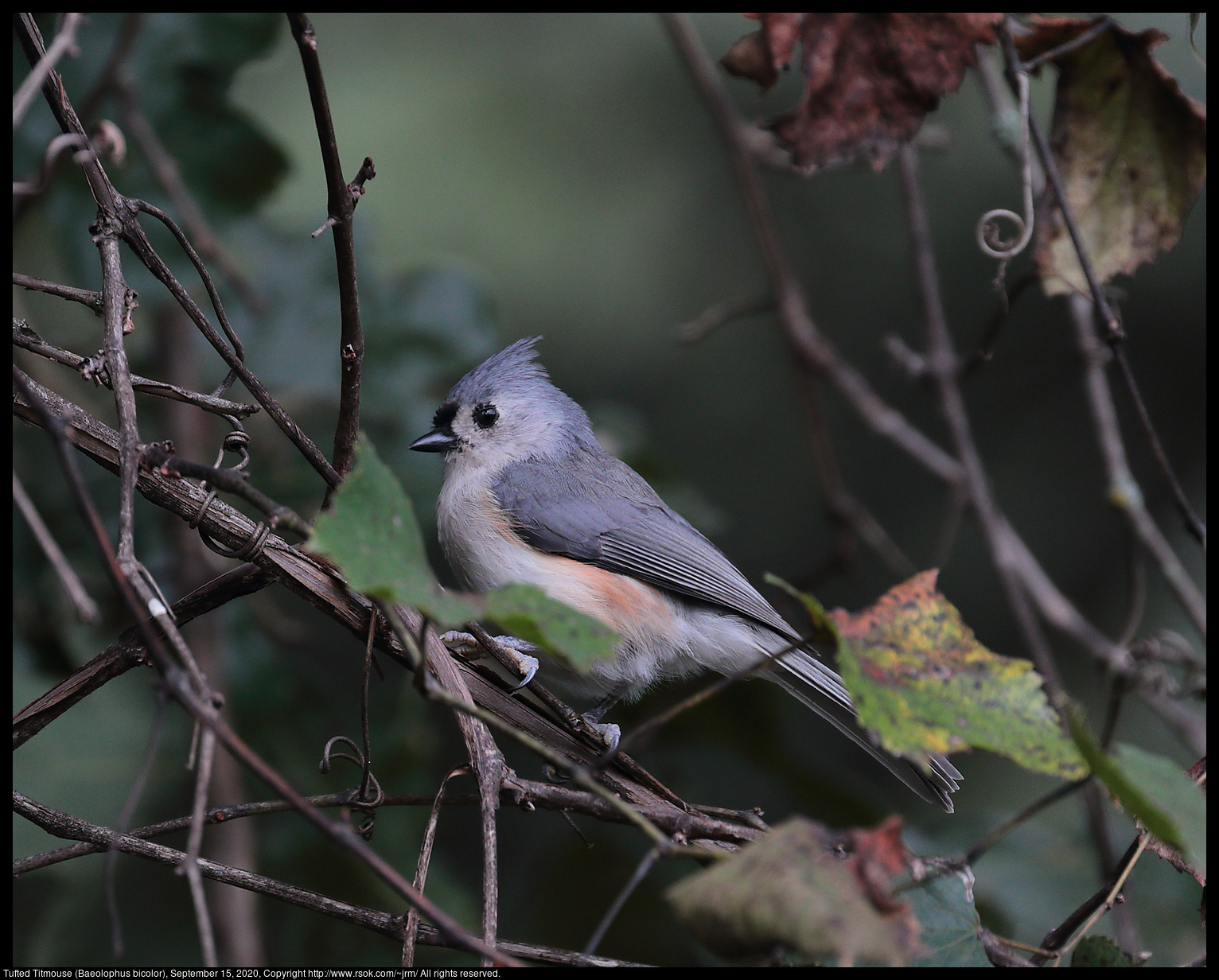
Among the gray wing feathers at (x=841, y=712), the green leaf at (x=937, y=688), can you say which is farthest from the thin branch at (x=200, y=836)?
→ the gray wing feathers at (x=841, y=712)

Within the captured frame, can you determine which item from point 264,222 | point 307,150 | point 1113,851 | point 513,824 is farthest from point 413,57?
point 1113,851

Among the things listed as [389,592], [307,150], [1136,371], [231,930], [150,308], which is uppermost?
[307,150]

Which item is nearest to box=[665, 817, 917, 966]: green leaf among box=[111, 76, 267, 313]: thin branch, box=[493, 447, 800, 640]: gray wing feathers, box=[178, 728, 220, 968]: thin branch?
box=[178, 728, 220, 968]: thin branch

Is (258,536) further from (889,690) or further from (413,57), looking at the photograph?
(413,57)

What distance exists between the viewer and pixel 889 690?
4.02 feet

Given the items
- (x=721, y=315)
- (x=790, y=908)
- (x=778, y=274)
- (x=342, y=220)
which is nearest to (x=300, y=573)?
(x=342, y=220)

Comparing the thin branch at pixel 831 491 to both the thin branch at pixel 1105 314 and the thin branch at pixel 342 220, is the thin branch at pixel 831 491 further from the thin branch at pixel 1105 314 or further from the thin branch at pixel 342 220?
the thin branch at pixel 342 220

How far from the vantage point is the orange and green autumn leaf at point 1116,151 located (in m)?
2.26

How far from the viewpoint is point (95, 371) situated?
4.92 feet

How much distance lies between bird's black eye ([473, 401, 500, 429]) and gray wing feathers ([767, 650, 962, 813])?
1107 millimetres

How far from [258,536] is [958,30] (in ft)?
5.85

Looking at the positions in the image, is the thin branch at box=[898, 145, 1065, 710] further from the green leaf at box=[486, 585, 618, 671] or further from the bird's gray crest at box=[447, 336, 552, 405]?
the green leaf at box=[486, 585, 618, 671]

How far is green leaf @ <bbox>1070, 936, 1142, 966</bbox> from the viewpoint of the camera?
1341mm

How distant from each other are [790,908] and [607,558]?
164 cm
